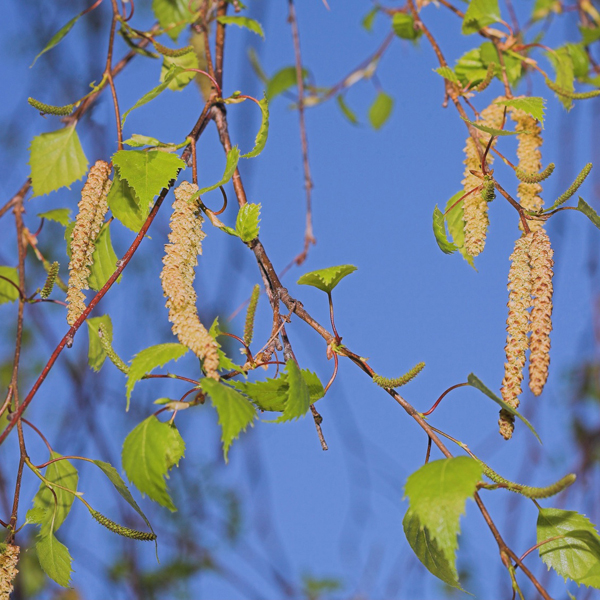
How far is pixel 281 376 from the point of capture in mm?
654

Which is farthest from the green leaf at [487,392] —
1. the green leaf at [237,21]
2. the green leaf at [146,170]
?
the green leaf at [237,21]

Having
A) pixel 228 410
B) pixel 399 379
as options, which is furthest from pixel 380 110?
pixel 228 410

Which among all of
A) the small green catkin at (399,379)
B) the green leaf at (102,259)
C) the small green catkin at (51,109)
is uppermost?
the small green catkin at (51,109)

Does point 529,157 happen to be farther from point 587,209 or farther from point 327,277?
point 327,277

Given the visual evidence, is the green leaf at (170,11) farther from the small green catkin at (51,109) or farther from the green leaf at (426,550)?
the green leaf at (426,550)

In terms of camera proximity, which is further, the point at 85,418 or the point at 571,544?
the point at 85,418

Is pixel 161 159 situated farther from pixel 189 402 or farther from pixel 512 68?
pixel 512 68

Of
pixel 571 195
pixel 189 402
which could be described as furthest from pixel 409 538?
pixel 571 195

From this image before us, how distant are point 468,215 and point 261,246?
26cm

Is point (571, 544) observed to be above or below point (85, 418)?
below

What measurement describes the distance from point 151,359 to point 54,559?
351 millimetres

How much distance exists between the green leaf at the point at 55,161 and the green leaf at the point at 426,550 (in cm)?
70

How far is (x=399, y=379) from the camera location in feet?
2.17

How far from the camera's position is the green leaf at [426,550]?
0.71m
